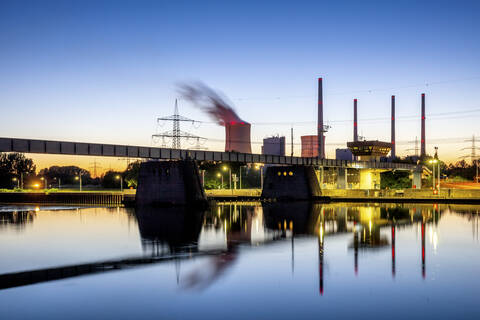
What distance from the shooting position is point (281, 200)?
93.5 meters

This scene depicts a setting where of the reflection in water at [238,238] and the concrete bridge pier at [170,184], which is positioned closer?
the reflection in water at [238,238]

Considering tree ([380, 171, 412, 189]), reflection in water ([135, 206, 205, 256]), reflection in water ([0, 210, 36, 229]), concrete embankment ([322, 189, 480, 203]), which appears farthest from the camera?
tree ([380, 171, 412, 189])

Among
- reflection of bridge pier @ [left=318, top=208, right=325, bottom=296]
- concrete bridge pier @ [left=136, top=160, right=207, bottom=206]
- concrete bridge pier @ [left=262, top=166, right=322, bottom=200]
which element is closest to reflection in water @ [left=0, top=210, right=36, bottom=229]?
concrete bridge pier @ [left=136, top=160, right=207, bottom=206]

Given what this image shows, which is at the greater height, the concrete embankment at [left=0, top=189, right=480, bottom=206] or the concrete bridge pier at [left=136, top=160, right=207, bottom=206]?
the concrete bridge pier at [left=136, top=160, right=207, bottom=206]

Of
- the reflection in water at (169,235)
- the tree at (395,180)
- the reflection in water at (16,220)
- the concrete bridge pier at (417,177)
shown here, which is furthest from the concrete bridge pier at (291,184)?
the tree at (395,180)

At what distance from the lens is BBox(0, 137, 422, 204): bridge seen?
61.9 metres

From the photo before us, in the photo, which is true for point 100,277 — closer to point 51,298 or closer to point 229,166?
point 51,298

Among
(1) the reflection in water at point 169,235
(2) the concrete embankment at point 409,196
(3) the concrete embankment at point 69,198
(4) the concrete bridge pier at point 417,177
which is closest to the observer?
Result: (1) the reflection in water at point 169,235

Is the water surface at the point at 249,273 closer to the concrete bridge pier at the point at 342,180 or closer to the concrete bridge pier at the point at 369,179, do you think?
the concrete bridge pier at the point at 342,180

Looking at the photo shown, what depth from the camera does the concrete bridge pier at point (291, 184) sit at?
9306cm

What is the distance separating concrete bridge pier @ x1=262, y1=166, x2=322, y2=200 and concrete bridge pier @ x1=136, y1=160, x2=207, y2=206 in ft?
89.9

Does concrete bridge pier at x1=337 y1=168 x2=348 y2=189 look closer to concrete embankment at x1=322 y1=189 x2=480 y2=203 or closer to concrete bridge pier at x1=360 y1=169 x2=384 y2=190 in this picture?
concrete embankment at x1=322 y1=189 x2=480 y2=203

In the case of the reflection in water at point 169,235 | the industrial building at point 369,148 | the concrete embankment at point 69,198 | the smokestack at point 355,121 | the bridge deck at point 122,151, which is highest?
the smokestack at point 355,121

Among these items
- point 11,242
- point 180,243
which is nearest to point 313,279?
point 180,243
